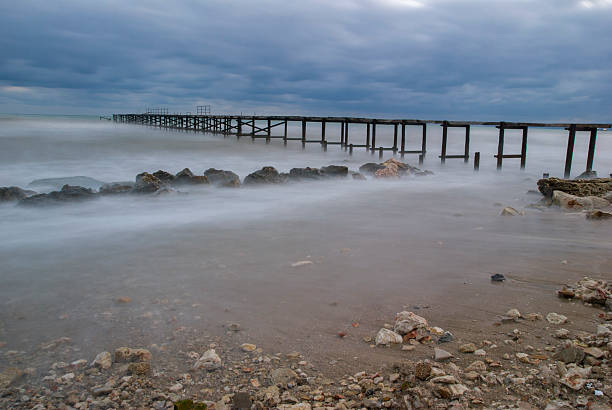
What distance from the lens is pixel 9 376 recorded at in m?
2.29

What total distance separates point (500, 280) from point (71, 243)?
4910mm

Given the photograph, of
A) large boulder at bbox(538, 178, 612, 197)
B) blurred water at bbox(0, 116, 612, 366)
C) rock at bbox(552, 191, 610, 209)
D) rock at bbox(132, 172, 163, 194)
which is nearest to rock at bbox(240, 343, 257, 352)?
blurred water at bbox(0, 116, 612, 366)

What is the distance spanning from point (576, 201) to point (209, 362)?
7.51m

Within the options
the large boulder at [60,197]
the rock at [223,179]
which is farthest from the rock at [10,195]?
the rock at [223,179]

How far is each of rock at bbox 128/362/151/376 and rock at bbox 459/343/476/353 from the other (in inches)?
68.9

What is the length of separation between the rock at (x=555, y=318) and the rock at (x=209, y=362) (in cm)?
215

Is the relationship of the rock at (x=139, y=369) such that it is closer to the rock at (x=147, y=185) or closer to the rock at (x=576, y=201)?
the rock at (x=147, y=185)

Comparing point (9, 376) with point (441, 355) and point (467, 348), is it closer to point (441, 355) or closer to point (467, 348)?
point (441, 355)

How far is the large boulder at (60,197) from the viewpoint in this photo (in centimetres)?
780

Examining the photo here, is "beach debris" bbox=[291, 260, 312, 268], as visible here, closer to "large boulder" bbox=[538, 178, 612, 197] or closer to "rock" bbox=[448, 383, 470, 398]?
"rock" bbox=[448, 383, 470, 398]

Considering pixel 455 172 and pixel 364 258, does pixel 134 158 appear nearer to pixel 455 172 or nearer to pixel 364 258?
pixel 455 172

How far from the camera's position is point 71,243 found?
5344mm

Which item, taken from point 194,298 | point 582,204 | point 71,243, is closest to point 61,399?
point 194,298

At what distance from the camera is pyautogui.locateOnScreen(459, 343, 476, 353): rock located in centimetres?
245
